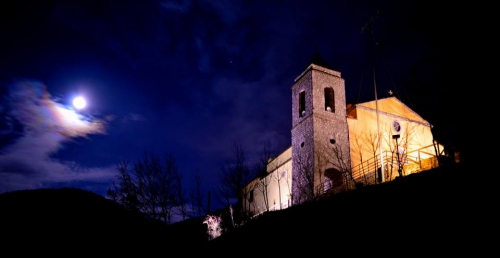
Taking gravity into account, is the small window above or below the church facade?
above

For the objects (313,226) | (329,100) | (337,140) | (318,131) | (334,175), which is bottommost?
(313,226)

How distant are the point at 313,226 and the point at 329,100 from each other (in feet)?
54.7

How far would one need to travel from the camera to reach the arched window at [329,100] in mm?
24200

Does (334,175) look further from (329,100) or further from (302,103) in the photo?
(302,103)

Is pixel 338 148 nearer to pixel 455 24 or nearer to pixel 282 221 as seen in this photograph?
pixel 282 221

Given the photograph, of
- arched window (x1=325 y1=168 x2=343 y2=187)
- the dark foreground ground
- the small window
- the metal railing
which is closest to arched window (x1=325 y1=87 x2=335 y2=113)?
the small window

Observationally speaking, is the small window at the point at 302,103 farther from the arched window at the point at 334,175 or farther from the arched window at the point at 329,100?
the arched window at the point at 334,175

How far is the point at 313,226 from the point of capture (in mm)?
9883

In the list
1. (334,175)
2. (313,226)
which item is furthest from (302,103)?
(313,226)

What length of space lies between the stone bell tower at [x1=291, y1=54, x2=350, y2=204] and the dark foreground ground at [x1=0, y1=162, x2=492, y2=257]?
25.1 feet

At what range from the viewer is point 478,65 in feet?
8.48

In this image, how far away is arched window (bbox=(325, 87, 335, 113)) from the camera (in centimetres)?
2420

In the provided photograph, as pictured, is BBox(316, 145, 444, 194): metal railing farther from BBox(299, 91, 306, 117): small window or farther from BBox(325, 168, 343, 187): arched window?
BBox(299, 91, 306, 117): small window

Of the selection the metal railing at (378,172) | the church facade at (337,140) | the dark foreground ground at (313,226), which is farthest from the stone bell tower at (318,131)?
the dark foreground ground at (313,226)
